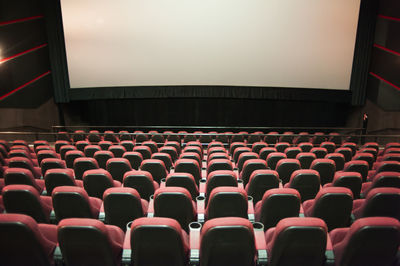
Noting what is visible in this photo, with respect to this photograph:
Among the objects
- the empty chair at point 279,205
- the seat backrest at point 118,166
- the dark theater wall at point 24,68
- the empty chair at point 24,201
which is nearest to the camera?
the empty chair at point 279,205

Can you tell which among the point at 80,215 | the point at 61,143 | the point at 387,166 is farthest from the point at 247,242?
the point at 61,143

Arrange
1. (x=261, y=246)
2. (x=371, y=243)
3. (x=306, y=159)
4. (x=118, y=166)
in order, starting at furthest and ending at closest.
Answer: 1. (x=306, y=159)
2. (x=118, y=166)
3. (x=261, y=246)
4. (x=371, y=243)

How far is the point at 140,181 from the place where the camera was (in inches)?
110

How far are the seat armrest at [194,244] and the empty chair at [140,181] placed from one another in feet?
2.71

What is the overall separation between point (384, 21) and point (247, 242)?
29.6ft

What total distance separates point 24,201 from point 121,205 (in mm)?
849

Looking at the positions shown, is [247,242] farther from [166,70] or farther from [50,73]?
[50,73]

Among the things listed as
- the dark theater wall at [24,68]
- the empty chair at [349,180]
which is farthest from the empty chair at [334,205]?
the dark theater wall at [24,68]

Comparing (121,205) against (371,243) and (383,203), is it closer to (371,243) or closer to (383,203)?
(371,243)

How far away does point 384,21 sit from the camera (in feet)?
25.6

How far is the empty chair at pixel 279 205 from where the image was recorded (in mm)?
2104

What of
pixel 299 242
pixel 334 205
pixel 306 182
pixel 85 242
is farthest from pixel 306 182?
pixel 85 242

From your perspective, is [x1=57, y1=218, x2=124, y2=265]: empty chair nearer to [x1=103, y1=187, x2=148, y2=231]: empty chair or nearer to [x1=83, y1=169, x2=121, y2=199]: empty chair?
[x1=103, y1=187, x2=148, y2=231]: empty chair

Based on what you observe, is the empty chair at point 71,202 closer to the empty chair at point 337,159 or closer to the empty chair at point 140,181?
the empty chair at point 140,181
